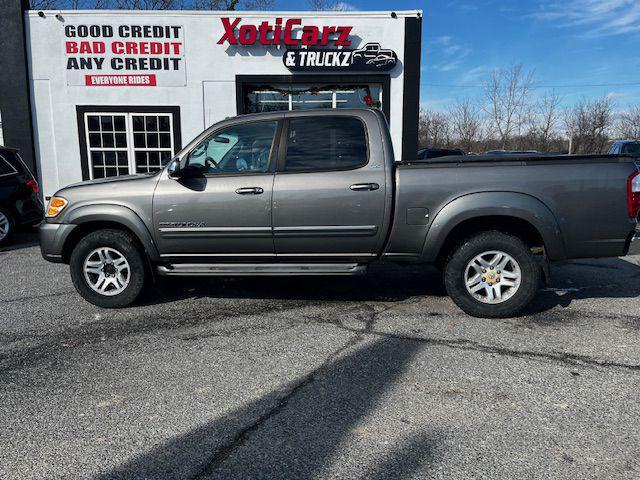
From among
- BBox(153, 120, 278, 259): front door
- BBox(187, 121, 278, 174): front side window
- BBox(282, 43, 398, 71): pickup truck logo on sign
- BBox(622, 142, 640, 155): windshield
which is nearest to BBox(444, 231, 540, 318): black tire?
BBox(153, 120, 278, 259): front door

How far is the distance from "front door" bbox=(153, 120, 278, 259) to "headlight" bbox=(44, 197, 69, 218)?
3.33ft

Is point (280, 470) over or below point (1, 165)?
below

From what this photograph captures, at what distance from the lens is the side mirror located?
452 cm

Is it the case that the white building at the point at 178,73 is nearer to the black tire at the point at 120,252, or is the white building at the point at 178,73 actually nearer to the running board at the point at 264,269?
the black tire at the point at 120,252

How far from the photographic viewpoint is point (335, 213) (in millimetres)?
4527

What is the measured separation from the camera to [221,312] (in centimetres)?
477

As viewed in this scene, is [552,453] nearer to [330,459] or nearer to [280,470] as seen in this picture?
[330,459]

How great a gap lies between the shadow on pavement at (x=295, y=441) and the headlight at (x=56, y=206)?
3.20 m

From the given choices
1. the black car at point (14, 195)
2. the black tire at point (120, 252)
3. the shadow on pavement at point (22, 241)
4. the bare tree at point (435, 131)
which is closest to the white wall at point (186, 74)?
the shadow on pavement at point (22, 241)

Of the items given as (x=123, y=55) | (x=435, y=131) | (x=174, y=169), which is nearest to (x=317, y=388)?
(x=174, y=169)

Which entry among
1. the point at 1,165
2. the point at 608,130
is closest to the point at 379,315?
the point at 1,165

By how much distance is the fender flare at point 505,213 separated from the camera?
4.28m

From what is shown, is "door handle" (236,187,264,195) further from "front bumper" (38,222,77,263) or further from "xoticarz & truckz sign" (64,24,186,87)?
"xoticarz & truckz sign" (64,24,186,87)

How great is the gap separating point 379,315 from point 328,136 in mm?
1864
